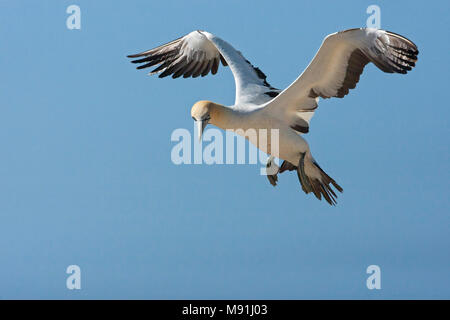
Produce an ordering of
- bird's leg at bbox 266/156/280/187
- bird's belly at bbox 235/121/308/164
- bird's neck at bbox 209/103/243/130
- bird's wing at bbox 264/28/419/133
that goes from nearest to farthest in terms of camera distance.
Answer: bird's wing at bbox 264/28/419/133 < bird's neck at bbox 209/103/243/130 < bird's belly at bbox 235/121/308/164 < bird's leg at bbox 266/156/280/187

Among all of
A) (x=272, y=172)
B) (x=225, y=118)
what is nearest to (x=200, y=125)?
(x=225, y=118)

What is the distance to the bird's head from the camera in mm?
10648

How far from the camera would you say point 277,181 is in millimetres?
12070

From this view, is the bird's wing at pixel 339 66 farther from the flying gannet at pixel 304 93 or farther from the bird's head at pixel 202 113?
the bird's head at pixel 202 113

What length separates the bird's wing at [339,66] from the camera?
10.3 m

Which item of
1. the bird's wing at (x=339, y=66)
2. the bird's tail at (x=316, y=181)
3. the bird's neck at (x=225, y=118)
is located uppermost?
the bird's wing at (x=339, y=66)

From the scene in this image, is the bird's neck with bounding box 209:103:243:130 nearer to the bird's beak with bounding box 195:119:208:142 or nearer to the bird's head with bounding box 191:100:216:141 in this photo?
the bird's head with bounding box 191:100:216:141

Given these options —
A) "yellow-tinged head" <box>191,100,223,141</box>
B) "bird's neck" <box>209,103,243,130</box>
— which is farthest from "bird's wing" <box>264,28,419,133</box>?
"yellow-tinged head" <box>191,100,223,141</box>

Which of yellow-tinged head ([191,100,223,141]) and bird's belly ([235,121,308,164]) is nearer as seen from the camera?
yellow-tinged head ([191,100,223,141])

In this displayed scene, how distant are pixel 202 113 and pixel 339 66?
175 cm

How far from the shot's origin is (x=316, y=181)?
37.7 ft

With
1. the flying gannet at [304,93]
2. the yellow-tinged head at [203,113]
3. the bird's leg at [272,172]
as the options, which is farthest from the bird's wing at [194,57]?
the yellow-tinged head at [203,113]

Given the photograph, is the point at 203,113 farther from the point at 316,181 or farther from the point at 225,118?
the point at 316,181

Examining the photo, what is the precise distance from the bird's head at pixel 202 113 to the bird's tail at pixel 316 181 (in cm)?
143
